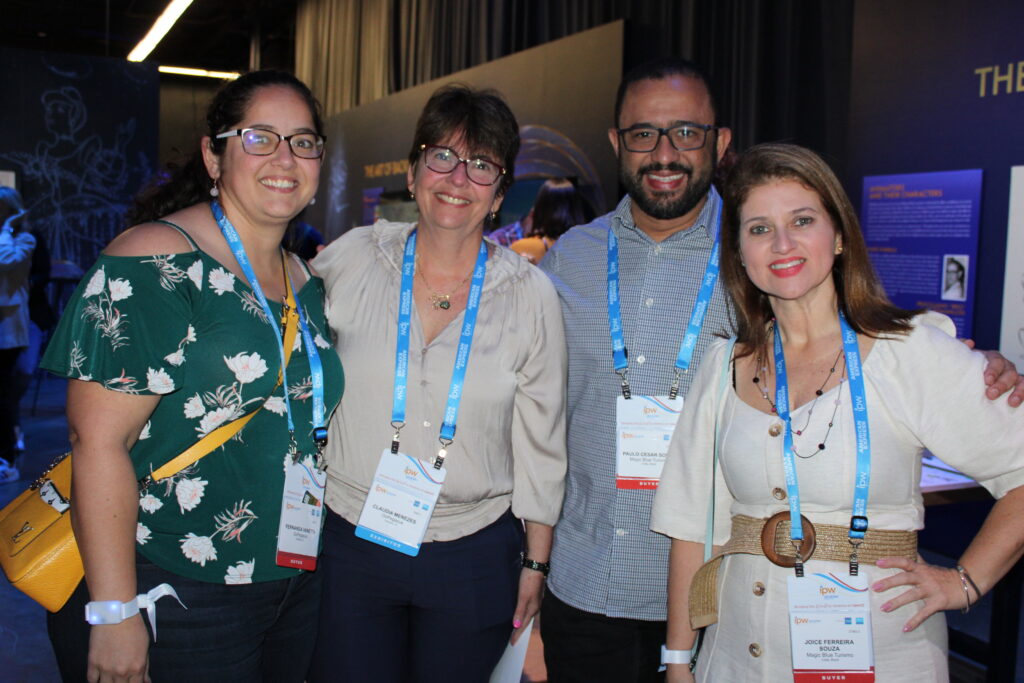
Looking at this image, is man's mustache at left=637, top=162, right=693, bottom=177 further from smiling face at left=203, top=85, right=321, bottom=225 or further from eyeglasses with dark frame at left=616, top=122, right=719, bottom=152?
smiling face at left=203, top=85, right=321, bottom=225

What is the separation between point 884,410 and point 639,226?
0.90 metres

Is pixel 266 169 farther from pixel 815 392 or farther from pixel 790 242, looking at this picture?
pixel 815 392

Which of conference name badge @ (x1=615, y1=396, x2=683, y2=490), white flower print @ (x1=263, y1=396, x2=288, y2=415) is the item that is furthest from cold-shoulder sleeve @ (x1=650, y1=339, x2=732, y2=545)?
white flower print @ (x1=263, y1=396, x2=288, y2=415)

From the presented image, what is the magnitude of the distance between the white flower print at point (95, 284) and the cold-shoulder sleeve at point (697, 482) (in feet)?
3.79

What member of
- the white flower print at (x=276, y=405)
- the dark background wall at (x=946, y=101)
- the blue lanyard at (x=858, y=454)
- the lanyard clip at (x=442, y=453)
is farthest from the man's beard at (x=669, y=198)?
the dark background wall at (x=946, y=101)

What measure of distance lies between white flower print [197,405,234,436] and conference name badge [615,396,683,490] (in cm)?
90

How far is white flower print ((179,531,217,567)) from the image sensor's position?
1.59 meters

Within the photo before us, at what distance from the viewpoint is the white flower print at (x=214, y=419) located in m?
1.59

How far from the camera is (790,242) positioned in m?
1.62

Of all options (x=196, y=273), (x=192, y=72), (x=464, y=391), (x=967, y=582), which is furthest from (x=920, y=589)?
(x=192, y=72)

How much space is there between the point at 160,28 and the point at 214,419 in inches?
609

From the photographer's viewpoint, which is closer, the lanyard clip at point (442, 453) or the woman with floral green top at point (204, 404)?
the woman with floral green top at point (204, 404)

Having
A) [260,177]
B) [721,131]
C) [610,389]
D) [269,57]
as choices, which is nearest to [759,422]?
[610,389]

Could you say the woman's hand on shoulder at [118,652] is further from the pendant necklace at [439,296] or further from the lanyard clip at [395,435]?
the pendant necklace at [439,296]
